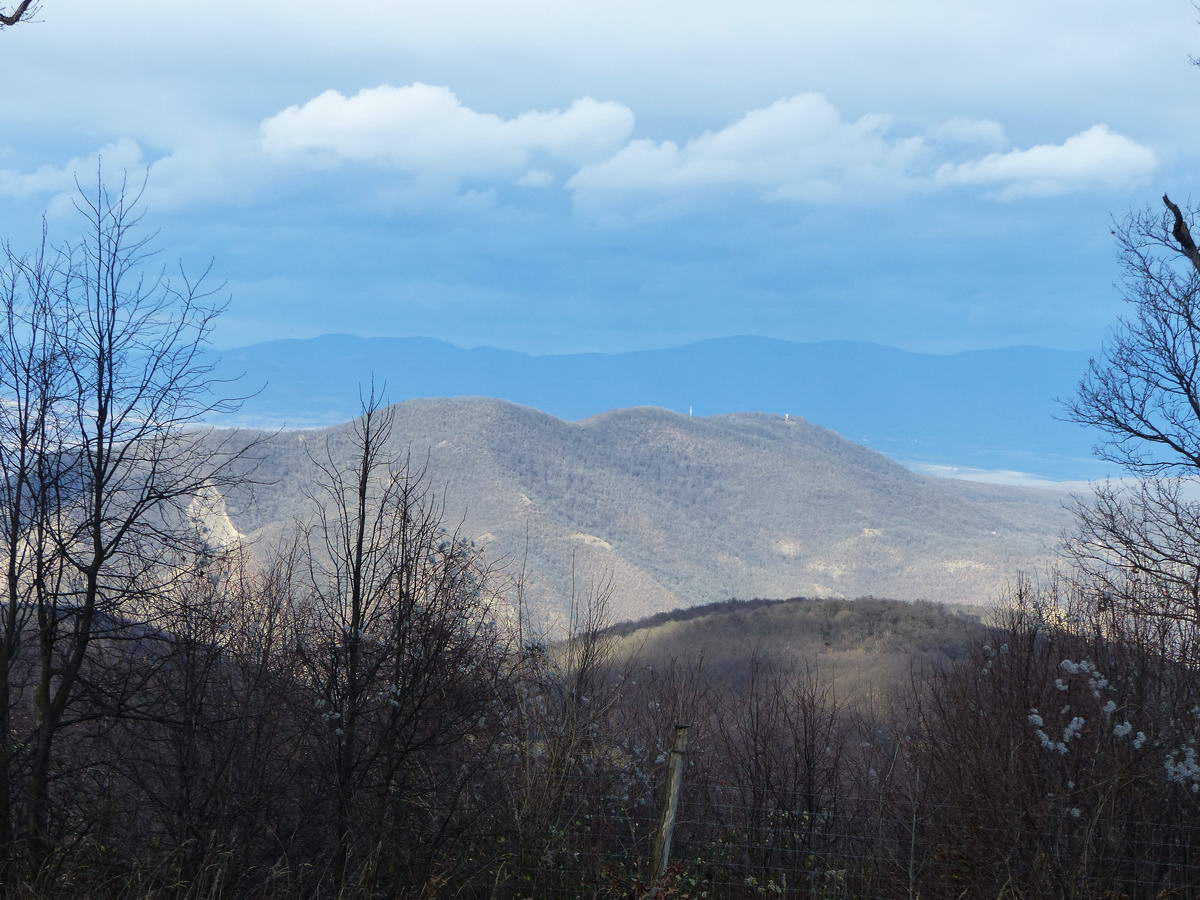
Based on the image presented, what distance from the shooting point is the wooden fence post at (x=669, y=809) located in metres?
8.60

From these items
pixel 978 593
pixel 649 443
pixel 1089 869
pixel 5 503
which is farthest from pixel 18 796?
pixel 649 443

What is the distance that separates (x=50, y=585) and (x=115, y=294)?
307 cm

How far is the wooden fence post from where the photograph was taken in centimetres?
860

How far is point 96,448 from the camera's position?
11.1 metres

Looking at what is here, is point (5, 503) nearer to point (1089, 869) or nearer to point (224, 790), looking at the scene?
point (224, 790)

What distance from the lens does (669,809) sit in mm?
8625

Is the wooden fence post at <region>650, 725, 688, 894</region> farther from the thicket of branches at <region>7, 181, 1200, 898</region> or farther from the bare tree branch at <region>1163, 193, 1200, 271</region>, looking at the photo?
the bare tree branch at <region>1163, 193, 1200, 271</region>

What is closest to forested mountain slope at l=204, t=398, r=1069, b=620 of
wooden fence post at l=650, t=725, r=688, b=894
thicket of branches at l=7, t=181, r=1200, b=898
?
thicket of branches at l=7, t=181, r=1200, b=898

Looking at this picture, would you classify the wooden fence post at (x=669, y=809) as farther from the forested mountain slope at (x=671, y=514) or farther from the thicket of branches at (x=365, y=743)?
the forested mountain slope at (x=671, y=514)

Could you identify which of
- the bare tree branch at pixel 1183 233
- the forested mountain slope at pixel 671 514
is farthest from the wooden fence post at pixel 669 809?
the forested mountain slope at pixel 671 514

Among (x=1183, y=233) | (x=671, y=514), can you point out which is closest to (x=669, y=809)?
(x=1183, y=233)

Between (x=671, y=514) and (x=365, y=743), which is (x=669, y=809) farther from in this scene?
(x=671, y=514)

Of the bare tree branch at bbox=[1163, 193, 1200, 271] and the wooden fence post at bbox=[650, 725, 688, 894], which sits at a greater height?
the bare tree branch at bbox=[1163, 193, 1200, 271]

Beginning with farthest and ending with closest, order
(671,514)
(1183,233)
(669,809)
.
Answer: (671,514) < (1183,233) < (669,809)
